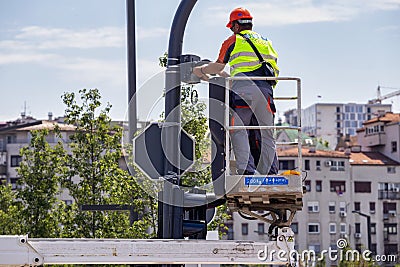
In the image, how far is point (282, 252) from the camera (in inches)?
303

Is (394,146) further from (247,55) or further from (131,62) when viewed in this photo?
(247,55)

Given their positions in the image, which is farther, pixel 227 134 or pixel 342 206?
pixel 342 206

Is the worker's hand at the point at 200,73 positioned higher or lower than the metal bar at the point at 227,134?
higher

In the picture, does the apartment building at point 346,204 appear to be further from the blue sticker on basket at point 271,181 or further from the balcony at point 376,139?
the blue sticker on basket at point 271,181

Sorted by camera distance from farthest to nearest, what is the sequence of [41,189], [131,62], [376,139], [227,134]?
[376,139] → [41,189] → [131,62] → [227,134]

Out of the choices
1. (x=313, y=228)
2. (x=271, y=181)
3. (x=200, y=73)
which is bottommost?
(x=313, y=228)

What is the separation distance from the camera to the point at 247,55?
851cm

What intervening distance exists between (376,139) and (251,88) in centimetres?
8278

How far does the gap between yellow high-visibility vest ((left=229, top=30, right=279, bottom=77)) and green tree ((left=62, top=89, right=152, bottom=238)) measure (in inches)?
413

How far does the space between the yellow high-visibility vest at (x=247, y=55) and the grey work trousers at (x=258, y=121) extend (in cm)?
21

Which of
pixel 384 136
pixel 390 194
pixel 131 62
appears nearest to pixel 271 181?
pixel 131 62

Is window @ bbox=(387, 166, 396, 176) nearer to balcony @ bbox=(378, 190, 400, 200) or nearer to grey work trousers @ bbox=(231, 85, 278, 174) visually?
balcony @ bbox=(378, 190, 400, 200)

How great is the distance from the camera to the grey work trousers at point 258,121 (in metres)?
8.38

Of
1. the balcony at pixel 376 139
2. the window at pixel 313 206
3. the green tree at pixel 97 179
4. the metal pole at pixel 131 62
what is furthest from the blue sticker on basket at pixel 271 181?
the balcony at pixel 376 139
